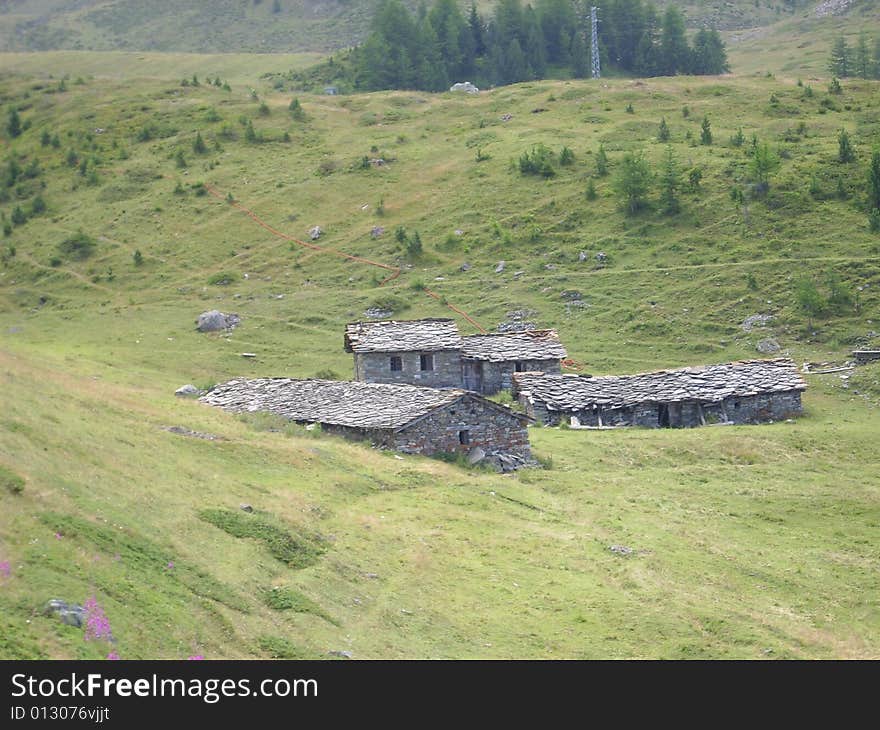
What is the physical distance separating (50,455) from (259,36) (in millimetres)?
157280

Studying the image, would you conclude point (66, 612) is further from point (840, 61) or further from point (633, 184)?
point (840, 61)

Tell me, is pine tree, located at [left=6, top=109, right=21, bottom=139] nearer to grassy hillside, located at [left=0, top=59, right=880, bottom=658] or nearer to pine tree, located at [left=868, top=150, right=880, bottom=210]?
grassy hillside, located at [left=0, top=59, right=880, bottom=658]

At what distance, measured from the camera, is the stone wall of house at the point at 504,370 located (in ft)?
193

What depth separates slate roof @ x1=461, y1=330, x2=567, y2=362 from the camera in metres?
58.8

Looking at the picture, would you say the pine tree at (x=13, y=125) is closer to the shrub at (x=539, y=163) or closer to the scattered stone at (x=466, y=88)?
the scattered stone at (x=466, y=88)

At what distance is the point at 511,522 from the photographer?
1420 inches

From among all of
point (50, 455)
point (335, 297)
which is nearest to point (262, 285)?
point (335, 297)

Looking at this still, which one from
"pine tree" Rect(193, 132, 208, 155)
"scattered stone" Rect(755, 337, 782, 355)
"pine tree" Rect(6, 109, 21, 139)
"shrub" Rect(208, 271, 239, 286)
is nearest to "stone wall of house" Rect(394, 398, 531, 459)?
"scattered stone" Rect(755, 337, 782, 355)

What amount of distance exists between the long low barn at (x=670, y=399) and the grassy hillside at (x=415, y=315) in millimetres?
1910

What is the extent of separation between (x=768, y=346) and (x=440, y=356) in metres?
16.8

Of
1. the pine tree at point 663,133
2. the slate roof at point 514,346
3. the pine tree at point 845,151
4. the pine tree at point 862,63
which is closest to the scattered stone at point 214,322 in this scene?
the slate roof at point 514,346

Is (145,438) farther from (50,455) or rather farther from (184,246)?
(184,246)

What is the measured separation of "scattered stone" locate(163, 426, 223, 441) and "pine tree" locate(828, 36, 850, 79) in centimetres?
9567

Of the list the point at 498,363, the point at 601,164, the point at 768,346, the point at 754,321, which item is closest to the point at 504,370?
the point at 498,363
